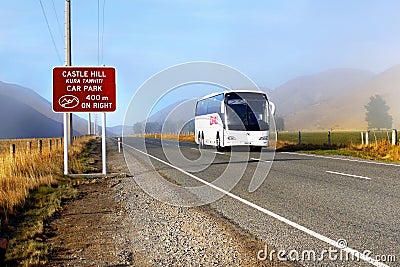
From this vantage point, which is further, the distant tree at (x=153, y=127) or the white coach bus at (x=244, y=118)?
the white coach bus at (x=244, y=118)

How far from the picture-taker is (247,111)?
2472 centimetres

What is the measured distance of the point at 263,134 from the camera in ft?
80.1

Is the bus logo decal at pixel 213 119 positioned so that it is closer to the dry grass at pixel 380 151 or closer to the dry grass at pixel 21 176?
the dry grass at pixel 380 151

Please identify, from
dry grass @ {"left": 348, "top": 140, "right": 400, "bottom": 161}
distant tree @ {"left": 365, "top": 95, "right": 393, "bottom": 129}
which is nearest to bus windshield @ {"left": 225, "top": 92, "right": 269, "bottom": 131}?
dry grass @ {"left": 348, "top": 140, "right": 400, "bottom": 161}

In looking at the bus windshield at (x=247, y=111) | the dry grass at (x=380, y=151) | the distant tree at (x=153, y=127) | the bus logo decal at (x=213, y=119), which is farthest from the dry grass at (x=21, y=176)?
the dry grass at (x=380, y=151)

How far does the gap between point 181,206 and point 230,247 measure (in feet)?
11.6

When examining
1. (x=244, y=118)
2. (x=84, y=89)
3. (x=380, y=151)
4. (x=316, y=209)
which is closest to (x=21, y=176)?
(x=84, y=89)

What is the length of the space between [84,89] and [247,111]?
1162 centimetres

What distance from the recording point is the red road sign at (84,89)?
48.6 feet

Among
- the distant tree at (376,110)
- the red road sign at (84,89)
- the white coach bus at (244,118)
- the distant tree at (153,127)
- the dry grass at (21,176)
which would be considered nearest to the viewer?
the dry grass at (21,176)

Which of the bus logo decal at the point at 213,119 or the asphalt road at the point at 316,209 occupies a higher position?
the bus logo decal at the point at 213,119

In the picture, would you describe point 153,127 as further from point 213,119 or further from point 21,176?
point 213,119

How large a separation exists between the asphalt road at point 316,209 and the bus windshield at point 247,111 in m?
9.02

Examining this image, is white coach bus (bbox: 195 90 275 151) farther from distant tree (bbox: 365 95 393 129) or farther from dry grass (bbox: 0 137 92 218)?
distant tree (bbox: 365 95 393 129)
